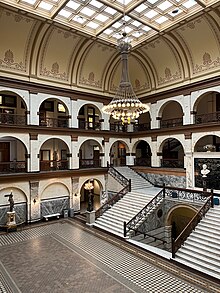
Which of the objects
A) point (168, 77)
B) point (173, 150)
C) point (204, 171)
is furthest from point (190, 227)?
point (168, 77)

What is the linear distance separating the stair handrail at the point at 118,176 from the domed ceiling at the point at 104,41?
259 inches

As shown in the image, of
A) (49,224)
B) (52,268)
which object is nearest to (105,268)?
(52,268)

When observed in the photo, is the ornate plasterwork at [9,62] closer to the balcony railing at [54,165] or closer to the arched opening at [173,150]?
the balcony railing at [54,165]

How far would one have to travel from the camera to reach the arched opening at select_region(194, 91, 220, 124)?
15.5 metres

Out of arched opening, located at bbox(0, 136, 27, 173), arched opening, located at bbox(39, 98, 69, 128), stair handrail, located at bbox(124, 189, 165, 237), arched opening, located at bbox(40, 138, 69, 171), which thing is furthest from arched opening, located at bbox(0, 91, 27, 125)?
stair handrail, located at bbox(124, 189, 165, 237)

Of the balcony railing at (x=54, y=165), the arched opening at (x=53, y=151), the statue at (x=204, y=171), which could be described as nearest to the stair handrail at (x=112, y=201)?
the balcony railing at (x=54, y=165)

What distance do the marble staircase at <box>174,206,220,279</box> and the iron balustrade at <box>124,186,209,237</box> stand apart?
71.8 inches

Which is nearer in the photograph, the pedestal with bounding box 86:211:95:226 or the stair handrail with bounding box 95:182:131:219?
the pedestal with bounding box 86:211:95:226

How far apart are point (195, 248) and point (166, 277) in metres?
2.49

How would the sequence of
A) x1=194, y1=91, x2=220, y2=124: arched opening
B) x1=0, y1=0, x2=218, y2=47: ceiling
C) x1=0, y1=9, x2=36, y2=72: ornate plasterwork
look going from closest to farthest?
1. x1=0, y1=0, x2=218, y2=47: ceiling
2. x1=0, y1=9, x2=36, y2=72: ornate plasterwork
3. x1=194, y1=91, x2=220, y2=124: arched opening

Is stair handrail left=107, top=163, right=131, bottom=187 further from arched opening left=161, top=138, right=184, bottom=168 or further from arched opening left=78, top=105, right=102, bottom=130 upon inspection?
arched opening left=161, top=138, right=184, bottom=168

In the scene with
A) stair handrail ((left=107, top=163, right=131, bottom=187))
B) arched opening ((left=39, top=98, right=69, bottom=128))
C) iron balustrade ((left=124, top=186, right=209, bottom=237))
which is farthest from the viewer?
stair handrail ((left=107, top=163, right=131, bottom=187))

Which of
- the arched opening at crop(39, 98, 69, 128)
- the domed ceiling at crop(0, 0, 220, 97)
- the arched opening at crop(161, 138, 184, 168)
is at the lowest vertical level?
the arched opening at crop(161, 138, 184, 168)

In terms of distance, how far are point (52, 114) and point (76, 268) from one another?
13.5 m
